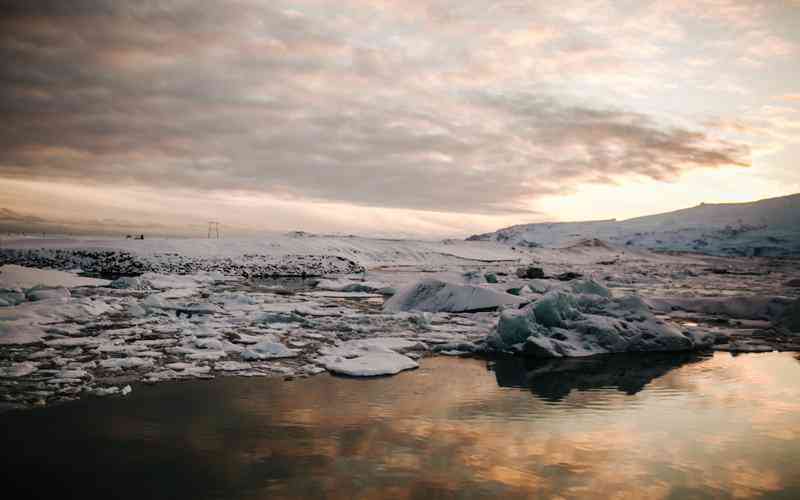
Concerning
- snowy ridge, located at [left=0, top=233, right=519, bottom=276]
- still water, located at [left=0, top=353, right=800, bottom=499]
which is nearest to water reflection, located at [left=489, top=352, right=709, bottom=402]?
still water, located at [left=0, top=353, right=800, bottom=499]

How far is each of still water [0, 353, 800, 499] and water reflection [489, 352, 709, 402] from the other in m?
0.07

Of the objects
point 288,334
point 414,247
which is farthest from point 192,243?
point 288,334

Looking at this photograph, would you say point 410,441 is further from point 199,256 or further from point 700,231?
point 700,231

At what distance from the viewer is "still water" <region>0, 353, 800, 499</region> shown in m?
3.42

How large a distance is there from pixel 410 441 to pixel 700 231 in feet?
355

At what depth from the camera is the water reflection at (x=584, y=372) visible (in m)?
6.21

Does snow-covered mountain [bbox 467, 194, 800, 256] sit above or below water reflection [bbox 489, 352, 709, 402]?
above

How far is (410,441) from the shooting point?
4195 millimetres

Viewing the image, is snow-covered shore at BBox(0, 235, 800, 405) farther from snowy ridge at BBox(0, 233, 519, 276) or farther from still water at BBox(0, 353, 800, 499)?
snowy ridge at BBox(0, 233, 519, 276)

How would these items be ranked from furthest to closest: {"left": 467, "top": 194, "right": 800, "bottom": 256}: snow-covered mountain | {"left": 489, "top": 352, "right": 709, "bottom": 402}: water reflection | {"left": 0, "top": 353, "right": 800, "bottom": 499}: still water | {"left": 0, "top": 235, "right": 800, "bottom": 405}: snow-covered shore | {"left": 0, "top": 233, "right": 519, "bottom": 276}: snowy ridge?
{"left": 467, "top": 194, "right": 800, "bottom": 256}: snow-covered mountain
{"left": 0, "top": 233, "right": 519, "bottom": 276}: snowy ridge
{"left": 0, "top": 235, "right": 800, "bottom": 405}: snow-covered shore
{"left": 489, "top": 352, "right": 709, "bottom": 402}: water reflection
{"left": 0, "top": 353, "right": 800, "bottom": 499}: still water

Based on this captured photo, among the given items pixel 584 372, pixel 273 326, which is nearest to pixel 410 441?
pixel 584 372

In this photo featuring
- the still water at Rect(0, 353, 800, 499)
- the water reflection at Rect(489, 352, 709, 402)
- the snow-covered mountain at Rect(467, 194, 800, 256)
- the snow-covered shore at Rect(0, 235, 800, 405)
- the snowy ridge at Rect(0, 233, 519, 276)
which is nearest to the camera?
the still water at Rect(0, 353, 800, 499)

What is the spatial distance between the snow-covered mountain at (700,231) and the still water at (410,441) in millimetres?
69369

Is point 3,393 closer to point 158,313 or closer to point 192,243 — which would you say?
point 158,313
